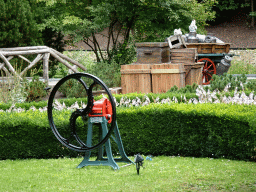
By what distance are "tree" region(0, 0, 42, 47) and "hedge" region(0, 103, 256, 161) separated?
10379mm

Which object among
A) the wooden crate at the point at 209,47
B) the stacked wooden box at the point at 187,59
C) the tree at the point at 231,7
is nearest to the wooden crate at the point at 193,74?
the stacked wooden box at the point at 187,59

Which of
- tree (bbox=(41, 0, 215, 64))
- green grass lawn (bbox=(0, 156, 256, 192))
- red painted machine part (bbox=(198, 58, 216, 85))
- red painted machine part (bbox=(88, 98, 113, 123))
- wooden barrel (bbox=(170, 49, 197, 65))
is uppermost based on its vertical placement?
tree (bbox=(41, 0, 215, 64))

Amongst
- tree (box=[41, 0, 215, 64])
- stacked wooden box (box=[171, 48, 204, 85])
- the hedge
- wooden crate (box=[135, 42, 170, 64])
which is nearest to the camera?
the hedge

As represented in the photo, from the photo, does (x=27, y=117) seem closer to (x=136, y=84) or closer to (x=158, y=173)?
(x=158, y=173)

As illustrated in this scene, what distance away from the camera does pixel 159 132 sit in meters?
6.02

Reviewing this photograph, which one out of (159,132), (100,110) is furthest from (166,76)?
(100,110)

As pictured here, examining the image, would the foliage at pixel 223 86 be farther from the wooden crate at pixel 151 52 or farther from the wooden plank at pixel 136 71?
the wooden crate at pixel 151 52

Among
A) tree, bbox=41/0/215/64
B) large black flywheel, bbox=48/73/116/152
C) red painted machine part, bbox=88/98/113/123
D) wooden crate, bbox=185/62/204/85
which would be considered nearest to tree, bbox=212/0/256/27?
tree, bbox=41/0/215/64

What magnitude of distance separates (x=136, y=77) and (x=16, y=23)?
26.1 ft

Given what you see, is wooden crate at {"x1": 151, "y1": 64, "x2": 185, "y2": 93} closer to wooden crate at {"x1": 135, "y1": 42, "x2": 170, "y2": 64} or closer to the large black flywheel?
wooden crate at {"x1": 135, "y1": 42, "x2": 170, "y2": 64}

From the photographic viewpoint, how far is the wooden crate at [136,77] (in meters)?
10.3

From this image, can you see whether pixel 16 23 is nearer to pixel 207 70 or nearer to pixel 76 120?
Result: pixel 207 70

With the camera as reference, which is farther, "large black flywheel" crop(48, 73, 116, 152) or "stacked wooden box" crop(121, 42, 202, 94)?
"stacked wooden box" crop(121, 42, 202, 94)

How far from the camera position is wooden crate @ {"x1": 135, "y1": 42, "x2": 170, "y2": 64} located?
10.5m
